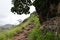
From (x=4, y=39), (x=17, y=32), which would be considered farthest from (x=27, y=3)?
(x=17, y=32)

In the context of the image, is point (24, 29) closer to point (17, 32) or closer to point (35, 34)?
point (17, 32)

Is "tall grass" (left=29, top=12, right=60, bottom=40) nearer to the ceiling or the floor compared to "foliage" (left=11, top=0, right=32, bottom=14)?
nearer to the floor

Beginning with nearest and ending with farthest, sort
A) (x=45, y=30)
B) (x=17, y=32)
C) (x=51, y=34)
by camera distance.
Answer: (x=51, y=34) → (x=45, y=30) → (x=17, y=32)

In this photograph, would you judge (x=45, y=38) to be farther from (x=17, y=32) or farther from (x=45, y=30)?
(x=17, y=32)

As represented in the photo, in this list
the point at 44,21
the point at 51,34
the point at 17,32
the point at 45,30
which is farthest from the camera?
the point at 17,32

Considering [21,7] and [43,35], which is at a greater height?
[21,7]

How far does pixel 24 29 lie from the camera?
1242 inches

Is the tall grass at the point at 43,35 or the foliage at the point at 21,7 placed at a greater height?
the foliage at the point at 21,7

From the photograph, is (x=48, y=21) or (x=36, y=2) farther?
(x=48, y=21)

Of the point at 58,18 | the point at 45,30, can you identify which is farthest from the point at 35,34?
the point at 58,18

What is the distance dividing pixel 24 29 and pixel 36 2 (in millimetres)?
9391

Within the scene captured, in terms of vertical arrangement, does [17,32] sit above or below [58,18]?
above

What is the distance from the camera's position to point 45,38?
21891mm

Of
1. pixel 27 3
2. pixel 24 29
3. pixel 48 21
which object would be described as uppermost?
pixel 24 29
